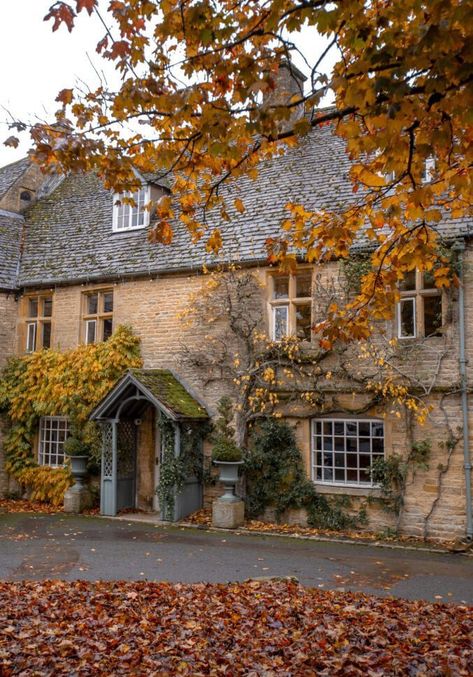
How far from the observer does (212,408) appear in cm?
1470

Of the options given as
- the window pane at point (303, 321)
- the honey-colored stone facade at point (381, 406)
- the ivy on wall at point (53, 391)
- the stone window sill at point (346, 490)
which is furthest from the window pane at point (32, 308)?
the stone window sill at point (346, 490)

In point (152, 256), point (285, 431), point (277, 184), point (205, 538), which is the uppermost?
point (277, 184)

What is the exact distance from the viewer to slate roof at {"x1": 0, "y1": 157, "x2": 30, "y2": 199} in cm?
2064

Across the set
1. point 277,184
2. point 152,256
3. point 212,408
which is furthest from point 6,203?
point 212,408

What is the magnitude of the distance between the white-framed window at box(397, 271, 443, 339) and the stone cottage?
0.03 metres

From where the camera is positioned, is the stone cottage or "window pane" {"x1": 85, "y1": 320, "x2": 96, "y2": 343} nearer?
the stone cottage

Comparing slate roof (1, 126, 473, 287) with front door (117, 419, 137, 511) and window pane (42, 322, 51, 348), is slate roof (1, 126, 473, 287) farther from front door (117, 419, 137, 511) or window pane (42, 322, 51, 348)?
front door (117, 419, 137, 511)

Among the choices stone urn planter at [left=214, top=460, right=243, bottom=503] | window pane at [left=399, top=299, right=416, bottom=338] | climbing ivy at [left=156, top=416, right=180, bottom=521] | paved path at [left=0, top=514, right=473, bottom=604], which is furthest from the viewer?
climbing ivy at [left=156, top=416, right=180, bottom=521]

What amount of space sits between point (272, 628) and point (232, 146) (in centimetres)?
477

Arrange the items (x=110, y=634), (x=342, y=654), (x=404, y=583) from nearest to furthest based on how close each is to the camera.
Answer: (x=342, y=654) → (x=110, y=634) → (x=404, y=583)

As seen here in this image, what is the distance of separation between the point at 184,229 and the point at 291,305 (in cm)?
395

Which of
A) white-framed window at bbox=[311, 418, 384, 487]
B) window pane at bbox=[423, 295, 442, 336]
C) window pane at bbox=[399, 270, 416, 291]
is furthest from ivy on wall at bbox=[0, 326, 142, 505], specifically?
window pane at bbox=[423, 295, 442, 336]

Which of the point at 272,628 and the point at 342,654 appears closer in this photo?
the point at 342,654

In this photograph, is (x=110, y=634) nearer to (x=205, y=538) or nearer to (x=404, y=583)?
(x=404, y=583)
